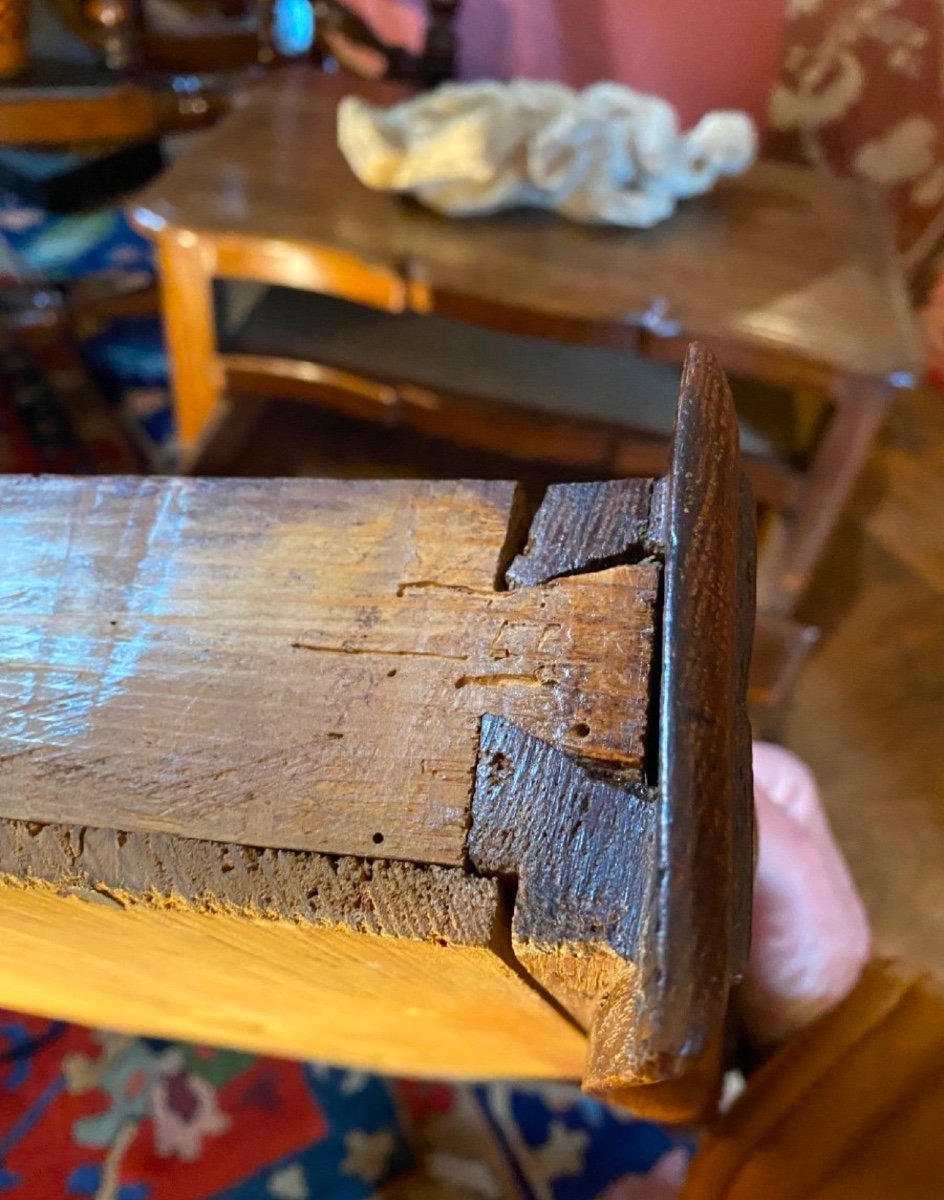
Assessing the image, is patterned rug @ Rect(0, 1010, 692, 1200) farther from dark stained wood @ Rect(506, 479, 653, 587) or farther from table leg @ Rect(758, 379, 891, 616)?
dark stained wood @ Rect(506, 479, 653, 587)

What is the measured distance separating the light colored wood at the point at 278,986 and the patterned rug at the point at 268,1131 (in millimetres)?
378

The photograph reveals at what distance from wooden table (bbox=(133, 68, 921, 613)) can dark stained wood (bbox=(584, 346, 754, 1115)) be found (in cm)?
91

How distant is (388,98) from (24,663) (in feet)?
5.11

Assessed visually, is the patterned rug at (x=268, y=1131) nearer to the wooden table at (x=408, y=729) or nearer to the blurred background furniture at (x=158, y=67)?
the wooden table at (x=408, y=729)

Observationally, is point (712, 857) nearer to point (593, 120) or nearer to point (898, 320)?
point (898, 320)

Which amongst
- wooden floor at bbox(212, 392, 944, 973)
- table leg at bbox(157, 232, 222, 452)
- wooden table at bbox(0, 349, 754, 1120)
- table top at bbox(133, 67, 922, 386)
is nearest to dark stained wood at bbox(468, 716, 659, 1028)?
wooden table at bbox(0, 349, 754, 1120)

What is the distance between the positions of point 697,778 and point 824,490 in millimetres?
1154

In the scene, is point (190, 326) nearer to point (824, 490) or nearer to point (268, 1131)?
point (824, 490)

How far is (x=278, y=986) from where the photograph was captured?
572 millimetres

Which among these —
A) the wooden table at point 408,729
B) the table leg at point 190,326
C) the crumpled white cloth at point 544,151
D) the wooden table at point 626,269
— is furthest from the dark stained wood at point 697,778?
the table leg at point 190,326

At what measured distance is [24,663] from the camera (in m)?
0.41

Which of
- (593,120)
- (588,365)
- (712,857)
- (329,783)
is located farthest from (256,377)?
(712,857)

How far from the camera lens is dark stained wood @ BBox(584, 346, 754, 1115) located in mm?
281

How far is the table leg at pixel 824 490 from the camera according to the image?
1218 mm
